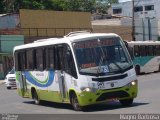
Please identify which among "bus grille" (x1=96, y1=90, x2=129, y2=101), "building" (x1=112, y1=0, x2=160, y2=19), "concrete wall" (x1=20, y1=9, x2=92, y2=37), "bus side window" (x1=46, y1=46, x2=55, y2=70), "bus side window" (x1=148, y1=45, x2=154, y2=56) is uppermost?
"bus side window" (x1=46, y1=46, x2=55, y2=70)

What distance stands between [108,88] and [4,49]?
131 ft

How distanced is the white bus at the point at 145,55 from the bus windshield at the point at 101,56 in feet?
81.8

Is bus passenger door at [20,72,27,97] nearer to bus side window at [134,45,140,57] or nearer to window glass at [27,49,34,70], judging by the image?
window glass at [27,49,34,70]

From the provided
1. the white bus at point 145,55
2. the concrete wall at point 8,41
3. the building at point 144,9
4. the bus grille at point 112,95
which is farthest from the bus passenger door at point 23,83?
the building at point 144,9

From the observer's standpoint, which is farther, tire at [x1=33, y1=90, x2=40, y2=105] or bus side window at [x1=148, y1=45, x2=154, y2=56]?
bus side window at [x1=148, y1=45, x2=154, y2=56]

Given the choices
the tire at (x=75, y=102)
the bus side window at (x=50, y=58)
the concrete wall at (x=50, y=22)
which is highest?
the bus side window at (x=50, y=58)

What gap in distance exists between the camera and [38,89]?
21562 millimetres

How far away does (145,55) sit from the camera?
148 feet

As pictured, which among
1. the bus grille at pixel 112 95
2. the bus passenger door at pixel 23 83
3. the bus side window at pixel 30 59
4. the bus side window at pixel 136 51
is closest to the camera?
the bus grille at pixel 112 95

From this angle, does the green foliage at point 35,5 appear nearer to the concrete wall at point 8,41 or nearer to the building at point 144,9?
the concrete wall at point 8,41

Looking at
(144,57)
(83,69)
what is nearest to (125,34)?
(144,57)

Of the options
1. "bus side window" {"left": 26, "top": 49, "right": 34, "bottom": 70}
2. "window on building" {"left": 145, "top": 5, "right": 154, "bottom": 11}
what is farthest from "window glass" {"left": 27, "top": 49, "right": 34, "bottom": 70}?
"window on building" {"left": 145, "top": 5, "right": 154, "bottom": 11}

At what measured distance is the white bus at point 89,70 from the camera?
57.0 ft

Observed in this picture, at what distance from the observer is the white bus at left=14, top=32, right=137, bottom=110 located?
17.4 metres
